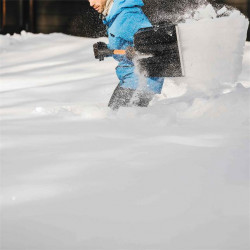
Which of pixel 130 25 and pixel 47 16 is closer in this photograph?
pixel 130 25

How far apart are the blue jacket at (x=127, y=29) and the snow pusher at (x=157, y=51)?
0.19 ft

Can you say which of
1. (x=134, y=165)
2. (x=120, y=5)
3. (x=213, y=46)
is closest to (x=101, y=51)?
(x=120, y=5)

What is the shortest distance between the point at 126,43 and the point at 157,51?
186 millimetres

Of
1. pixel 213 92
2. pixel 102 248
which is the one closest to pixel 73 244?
pixel 102 248

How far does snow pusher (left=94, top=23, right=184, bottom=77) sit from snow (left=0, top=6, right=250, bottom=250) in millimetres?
60

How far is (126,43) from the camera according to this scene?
3.52 meters

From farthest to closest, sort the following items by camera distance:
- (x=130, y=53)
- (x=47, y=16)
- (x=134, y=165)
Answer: (x=47, y=16)
(x=130, y=53)
(x=134, y=165)

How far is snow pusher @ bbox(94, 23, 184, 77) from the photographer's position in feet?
11.1

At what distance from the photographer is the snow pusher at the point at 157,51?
3.39 metres

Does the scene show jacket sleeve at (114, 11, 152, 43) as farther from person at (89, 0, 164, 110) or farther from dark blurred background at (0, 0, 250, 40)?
dark blurred background at (0, 0, 250, 40)

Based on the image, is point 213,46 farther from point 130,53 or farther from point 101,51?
point 101,51

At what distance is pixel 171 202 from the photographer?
2.06 metres

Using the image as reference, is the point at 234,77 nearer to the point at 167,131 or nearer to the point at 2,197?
the point at 167,131

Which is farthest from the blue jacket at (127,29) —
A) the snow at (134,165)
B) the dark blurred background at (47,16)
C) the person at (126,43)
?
the dark blurred background at (47,16)
